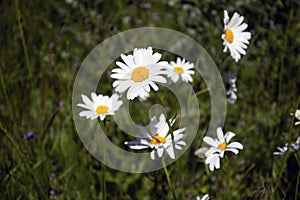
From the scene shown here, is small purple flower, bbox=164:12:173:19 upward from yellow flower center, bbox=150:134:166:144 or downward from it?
upward

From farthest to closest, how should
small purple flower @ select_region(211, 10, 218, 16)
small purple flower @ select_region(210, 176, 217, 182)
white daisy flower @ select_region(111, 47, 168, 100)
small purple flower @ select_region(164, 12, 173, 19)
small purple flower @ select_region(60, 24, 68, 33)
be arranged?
small purple flower @ select_region(164, 12, 173, 19)
small purple flower @ select_region(60, 24, 68, 33)
small purple flower @ select_region(211, 10, 218, 16)
small purple flower @ select_region(210, 176, 217, 182)
white daisy flower @ select_region(111, 47, 168, 100)

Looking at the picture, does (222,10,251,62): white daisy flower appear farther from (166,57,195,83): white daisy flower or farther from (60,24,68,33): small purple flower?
(60,24,68,33): small purple flower

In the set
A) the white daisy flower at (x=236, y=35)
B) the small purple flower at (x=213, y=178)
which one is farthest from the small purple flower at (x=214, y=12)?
the white daisy flower at (x=236, y=35)

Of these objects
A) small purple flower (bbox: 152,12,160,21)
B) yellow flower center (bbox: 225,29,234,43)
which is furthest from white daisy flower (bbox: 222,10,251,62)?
small purple flower (bbox: 152,12,160,21)

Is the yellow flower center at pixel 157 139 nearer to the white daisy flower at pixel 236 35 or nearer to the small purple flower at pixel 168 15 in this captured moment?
the white daisy flower at pixel 236 35

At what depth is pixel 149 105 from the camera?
1.92 metres

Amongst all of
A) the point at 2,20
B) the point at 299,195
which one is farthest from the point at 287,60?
the point at 2,20

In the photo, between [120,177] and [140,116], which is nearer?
[120,177]

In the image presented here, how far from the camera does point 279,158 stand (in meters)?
1.50

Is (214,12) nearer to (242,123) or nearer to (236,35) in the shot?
(242,123)

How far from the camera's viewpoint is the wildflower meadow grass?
3.79ft

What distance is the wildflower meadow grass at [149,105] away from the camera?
116 centimetres

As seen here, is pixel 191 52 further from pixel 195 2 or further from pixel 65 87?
pixel 65 87

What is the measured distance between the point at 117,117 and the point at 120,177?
1.16 ft
